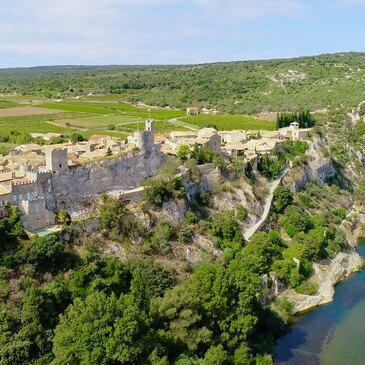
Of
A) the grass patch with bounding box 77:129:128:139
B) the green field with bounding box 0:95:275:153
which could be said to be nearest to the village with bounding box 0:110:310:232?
the grass patch with bounding box 77:129:128:139

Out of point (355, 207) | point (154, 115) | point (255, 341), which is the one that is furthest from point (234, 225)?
point (154, 115)

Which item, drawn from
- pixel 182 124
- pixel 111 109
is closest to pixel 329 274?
pixel 182 124

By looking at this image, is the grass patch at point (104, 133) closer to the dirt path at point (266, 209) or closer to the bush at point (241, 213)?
the dirt path at point (266, 209)

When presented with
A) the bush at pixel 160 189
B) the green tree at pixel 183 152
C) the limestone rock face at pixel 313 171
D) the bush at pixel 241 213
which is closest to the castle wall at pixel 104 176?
the bush at pixel 160 189

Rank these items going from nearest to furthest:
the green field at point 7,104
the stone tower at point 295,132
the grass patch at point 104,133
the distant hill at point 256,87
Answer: the grass patch at point 104,133, the stone tower at point 295,132, the distant hill at point 256,87, the green field at point 7,104

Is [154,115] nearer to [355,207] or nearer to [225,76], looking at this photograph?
[355,207]

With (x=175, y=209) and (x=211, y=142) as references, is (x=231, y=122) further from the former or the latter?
(x=175, y=209)

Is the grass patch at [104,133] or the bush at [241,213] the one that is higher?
the grass patch at [104,133]

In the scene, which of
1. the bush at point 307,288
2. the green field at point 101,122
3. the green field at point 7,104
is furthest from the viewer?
the green field at point 7,104
